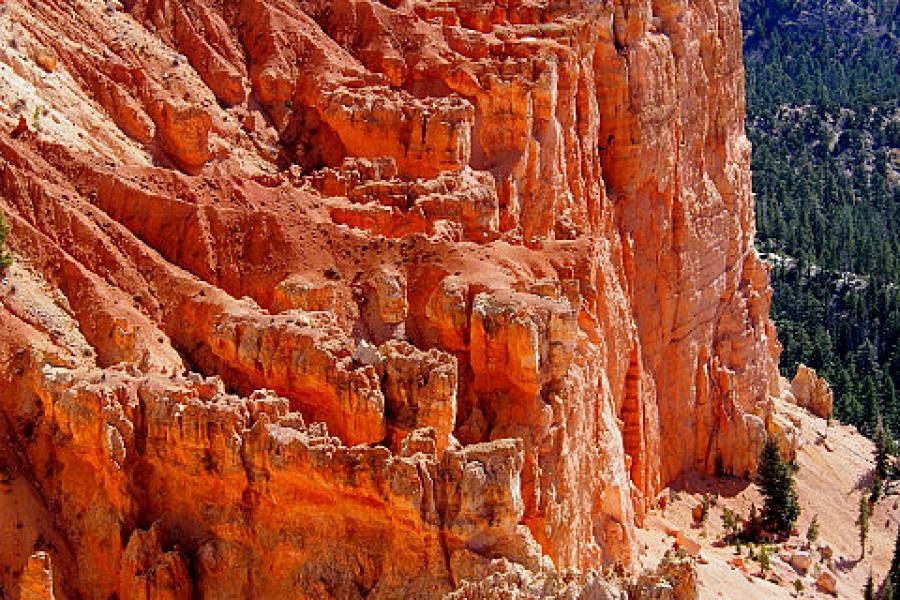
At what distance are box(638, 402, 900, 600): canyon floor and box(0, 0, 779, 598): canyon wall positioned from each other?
6.03 feet

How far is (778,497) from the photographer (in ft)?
188

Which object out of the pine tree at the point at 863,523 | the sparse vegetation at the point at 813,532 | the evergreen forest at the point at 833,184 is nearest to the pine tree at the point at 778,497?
the sparse vegetation at the point at 813,532

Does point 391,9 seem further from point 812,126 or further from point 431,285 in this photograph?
point 812,126

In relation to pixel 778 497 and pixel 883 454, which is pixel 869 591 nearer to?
pixel 778 497

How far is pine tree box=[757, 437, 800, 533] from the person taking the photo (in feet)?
188

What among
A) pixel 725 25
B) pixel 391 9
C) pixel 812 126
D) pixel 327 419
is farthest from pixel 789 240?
pixel 327 419

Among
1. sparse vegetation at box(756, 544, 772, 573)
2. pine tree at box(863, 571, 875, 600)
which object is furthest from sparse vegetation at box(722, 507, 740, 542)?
pine tree at box(863, 571, 875, 600)

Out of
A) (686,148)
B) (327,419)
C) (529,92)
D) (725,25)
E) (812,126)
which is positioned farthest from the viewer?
(812,126)

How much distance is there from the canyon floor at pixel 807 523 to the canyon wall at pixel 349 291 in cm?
184

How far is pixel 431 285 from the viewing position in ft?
122

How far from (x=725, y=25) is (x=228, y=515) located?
45439 millimetres

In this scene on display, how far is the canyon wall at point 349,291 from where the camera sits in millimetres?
28172

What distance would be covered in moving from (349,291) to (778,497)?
2737 cm

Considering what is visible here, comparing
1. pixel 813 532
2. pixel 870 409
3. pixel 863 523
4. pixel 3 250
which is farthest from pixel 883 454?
pixel 3 250
